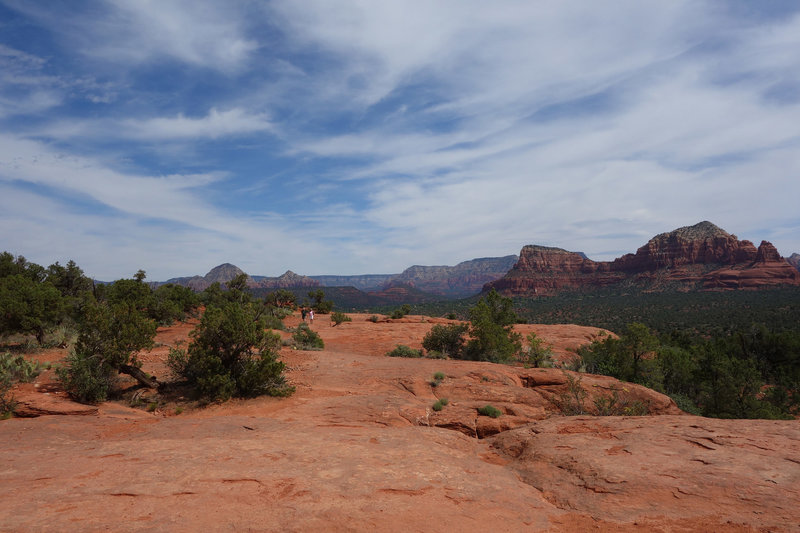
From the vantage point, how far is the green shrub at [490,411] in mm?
11557

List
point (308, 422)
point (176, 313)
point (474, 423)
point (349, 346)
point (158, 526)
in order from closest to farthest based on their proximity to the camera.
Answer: point (158, 526) → point (308, 422) → point (474, 423) → point (349, 346) → point (176, 313)

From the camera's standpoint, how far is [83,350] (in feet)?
40.8

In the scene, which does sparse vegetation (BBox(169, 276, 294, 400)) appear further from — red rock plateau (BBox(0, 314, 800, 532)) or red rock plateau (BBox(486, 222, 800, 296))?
red rock plateau (BBox(486, 222, 800, 296))

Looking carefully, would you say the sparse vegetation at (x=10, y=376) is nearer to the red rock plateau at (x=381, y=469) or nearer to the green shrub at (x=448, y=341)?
the red rock plateau at (x=381, y=469)

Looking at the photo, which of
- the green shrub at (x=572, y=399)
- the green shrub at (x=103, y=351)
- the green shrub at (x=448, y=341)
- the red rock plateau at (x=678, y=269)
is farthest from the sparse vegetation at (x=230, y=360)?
the red rock plateau at (x=678, y=269)

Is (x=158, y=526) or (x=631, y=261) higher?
(x=631, y=261)

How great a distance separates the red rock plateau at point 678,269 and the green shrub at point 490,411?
126110 mm

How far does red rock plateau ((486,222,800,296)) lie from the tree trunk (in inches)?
5230

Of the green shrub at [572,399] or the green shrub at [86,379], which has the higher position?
the green shrub at [86,379]

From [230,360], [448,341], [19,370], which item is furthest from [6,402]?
[448,341]

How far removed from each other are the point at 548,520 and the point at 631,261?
17829 cm

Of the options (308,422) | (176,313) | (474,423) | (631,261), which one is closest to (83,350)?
(308,422)

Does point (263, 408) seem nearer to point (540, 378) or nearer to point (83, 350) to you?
point (83, 350)

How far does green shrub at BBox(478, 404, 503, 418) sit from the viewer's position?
11.6m
